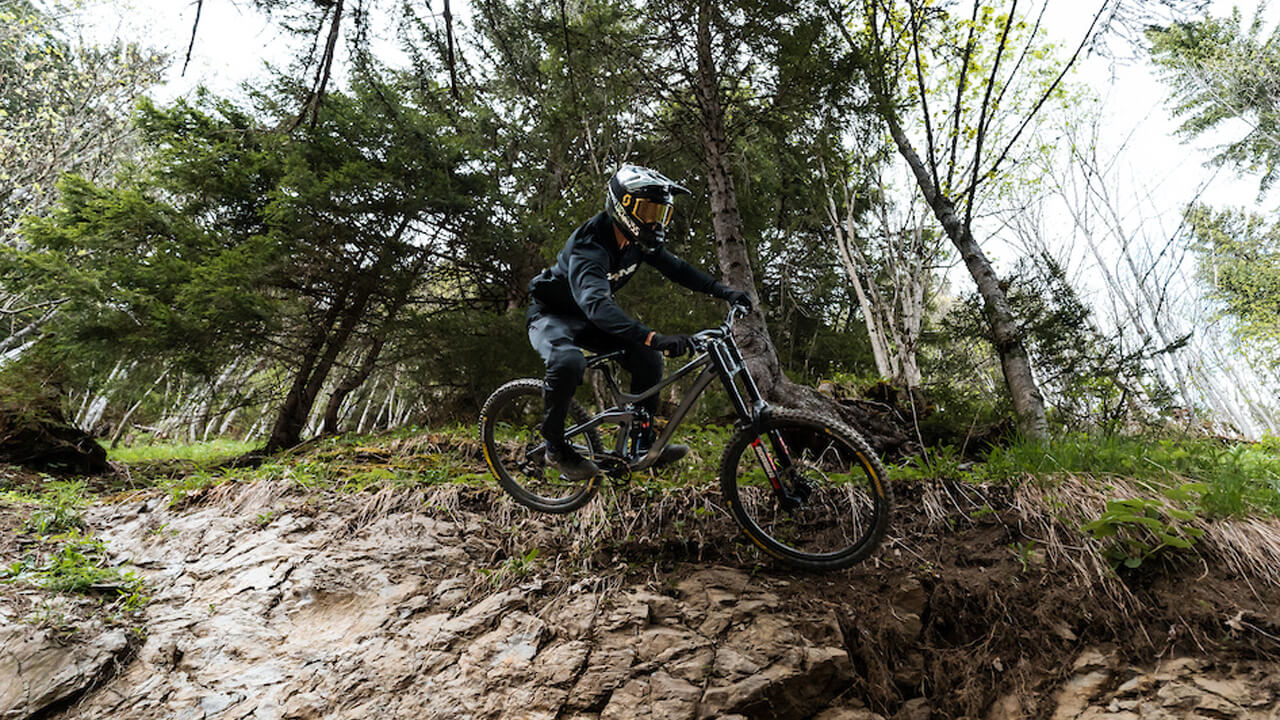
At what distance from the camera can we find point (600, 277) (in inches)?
115

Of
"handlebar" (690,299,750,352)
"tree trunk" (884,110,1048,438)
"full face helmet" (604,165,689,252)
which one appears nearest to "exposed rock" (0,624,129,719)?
"handlebar" (690,299,750,352)

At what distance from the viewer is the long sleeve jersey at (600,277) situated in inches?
108

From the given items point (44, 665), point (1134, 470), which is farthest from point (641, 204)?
point (44, 665)

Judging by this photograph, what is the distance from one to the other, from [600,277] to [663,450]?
1.09m

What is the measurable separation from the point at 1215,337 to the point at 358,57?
22.9 metres

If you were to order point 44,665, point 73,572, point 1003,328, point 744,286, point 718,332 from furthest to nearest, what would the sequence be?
1. point 744,286
2. point 1003,328
3. point 73,572
4. point 718,332
5. point 44,665

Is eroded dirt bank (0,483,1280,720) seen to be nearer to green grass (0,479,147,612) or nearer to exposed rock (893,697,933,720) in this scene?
exposed rock (893,697,933,720)

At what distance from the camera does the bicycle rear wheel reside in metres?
3.41

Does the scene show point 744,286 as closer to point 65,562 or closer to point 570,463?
point 570,463

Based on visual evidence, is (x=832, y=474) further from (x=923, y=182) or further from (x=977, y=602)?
(x=923, y=182)

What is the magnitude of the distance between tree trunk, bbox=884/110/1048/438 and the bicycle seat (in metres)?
3.08

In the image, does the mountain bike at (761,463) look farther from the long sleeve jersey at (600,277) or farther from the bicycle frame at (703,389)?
the long sleeve jersey at (600,277)

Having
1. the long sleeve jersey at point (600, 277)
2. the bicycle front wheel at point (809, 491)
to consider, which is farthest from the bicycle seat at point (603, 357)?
the bicycle front wheel at point (809, 491)

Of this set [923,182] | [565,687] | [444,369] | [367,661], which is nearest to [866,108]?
[923,182]
